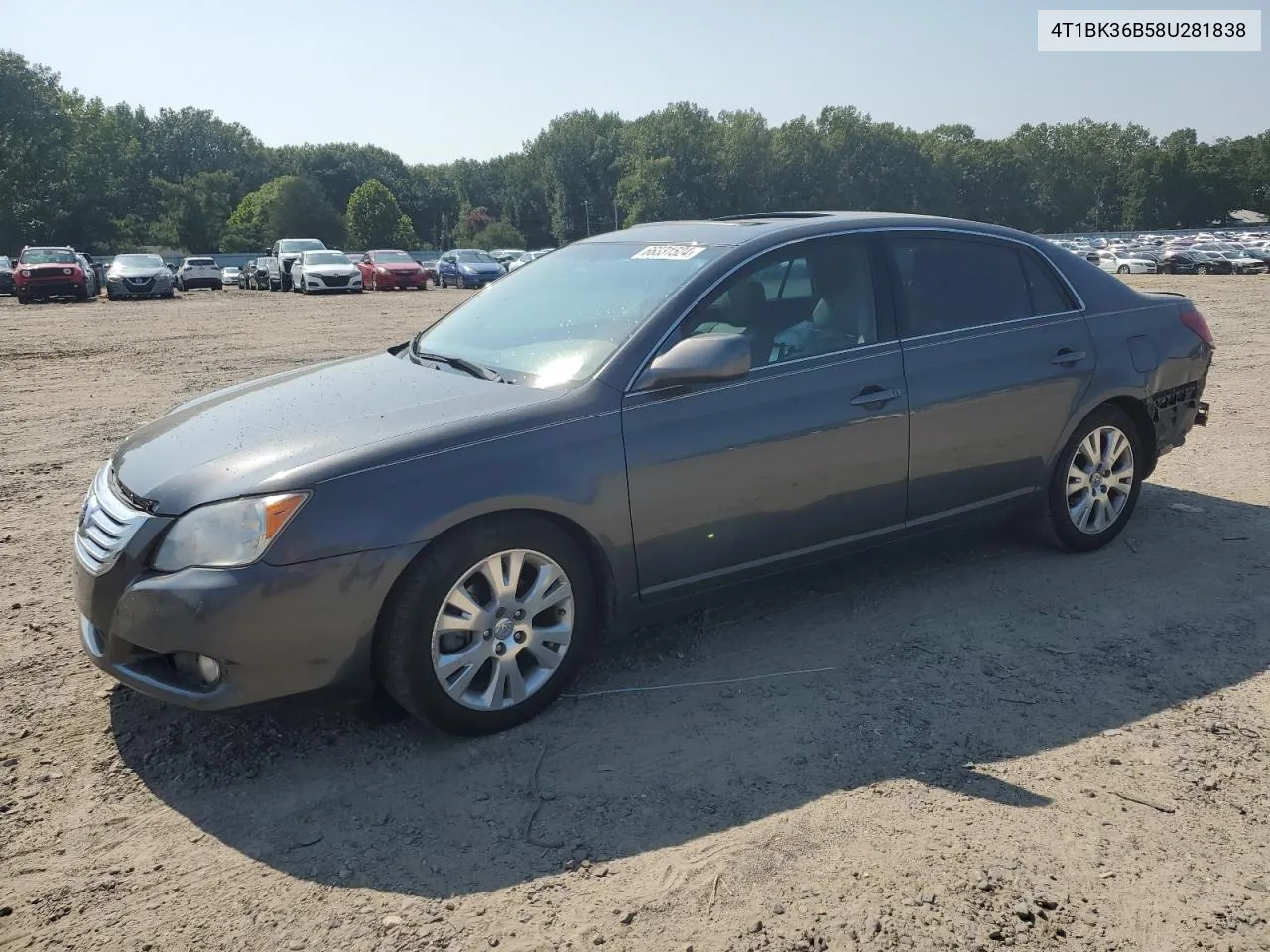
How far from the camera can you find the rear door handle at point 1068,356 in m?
4.92

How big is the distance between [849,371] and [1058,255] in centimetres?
168

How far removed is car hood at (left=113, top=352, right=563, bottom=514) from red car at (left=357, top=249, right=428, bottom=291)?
117 ft

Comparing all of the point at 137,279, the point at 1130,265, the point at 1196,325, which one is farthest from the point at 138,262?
the point at 1130,265

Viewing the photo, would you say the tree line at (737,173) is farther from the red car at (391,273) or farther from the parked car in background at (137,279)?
the parked car in background at (137,279)

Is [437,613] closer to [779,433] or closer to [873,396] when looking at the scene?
[779,433]

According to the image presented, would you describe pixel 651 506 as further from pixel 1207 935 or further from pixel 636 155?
pixel 636 155

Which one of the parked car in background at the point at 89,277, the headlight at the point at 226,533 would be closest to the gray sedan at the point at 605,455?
the headlight at the point at 226,533

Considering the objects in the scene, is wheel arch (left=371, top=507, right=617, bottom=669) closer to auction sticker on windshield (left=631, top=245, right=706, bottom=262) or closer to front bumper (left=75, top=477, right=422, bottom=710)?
front bumper (left=75, top=477, right=422, bottom=710)

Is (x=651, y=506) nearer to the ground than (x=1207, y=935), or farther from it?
farther from it

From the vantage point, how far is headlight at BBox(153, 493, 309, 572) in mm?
3154

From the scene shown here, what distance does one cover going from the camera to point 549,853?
2887 millimetres

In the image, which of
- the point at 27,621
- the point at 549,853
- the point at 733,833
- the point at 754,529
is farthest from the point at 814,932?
the point at 27,621

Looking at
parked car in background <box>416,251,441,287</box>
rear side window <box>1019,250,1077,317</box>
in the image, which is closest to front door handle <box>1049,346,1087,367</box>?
rear side window <box>1019,250,1077,317</box>

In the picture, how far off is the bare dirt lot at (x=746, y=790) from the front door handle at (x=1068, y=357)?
0.99 m
